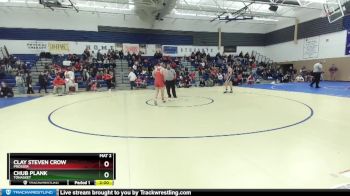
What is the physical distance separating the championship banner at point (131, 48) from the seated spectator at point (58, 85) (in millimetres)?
10361

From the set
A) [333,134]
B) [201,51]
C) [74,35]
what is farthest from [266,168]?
[201,51]

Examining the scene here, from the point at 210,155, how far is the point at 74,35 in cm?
2242

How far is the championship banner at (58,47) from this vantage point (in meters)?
22.1

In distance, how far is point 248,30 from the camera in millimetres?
29109

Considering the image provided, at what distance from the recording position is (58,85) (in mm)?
14758

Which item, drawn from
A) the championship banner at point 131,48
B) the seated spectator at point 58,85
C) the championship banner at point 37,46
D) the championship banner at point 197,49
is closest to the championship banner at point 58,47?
the championship banner at point 37,46

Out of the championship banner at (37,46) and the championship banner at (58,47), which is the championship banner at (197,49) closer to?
the championship banner at (58,47)

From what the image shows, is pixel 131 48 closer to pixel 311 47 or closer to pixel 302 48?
pixel 302 48

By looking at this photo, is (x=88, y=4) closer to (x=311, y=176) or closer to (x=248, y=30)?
(x=248, y=30)

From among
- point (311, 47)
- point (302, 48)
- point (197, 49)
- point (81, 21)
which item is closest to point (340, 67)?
point (311, 47)

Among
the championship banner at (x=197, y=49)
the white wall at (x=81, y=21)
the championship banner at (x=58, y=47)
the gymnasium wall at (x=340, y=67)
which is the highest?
the white wall at (x=81, y=21)

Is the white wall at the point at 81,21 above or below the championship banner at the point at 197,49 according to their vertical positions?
above

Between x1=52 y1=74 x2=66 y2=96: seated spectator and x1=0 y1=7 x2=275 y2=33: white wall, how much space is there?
9600 millimetres
